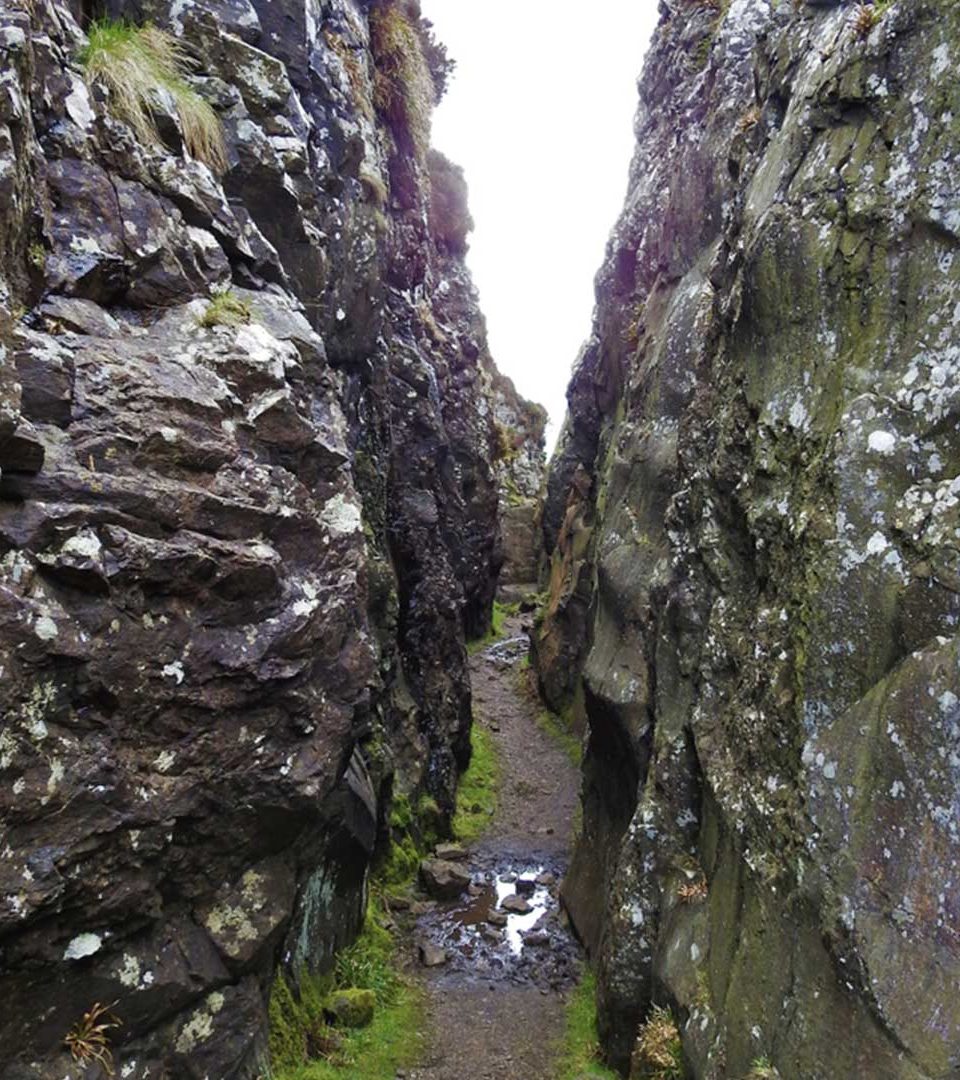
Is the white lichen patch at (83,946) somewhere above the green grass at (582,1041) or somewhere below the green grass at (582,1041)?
above

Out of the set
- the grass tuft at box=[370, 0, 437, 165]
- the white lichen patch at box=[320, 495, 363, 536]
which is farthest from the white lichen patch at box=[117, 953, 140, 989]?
the grass tuft at box=[370, 0, 437, 165]

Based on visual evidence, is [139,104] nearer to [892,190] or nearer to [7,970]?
[892,190]

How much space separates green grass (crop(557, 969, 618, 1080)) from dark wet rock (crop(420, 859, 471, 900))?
396 centimetres

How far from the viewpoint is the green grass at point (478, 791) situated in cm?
2164

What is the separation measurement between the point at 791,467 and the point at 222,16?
11.4 m

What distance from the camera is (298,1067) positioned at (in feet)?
35.4

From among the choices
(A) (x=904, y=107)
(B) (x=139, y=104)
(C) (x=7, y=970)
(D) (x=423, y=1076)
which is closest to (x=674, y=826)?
(D) (x=423, y=1076)

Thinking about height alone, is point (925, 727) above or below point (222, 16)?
below

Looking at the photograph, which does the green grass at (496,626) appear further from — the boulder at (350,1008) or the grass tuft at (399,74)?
the boulder at (350,1008)

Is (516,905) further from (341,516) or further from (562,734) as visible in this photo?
(562,734)

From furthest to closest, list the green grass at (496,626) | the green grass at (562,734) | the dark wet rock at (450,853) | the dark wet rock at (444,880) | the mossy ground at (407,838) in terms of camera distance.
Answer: the green grass at (496,626), the green grass at (562,734), the dark wet rock at (450,853), the mossy ground at (407,838), the dark wet rock at (444,880)

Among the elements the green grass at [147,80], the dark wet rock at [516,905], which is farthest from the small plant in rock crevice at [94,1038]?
the dark wet rock at [516,905]

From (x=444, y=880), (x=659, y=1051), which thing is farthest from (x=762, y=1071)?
(x=444, y=880)

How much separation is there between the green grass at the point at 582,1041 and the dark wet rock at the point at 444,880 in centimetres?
396
